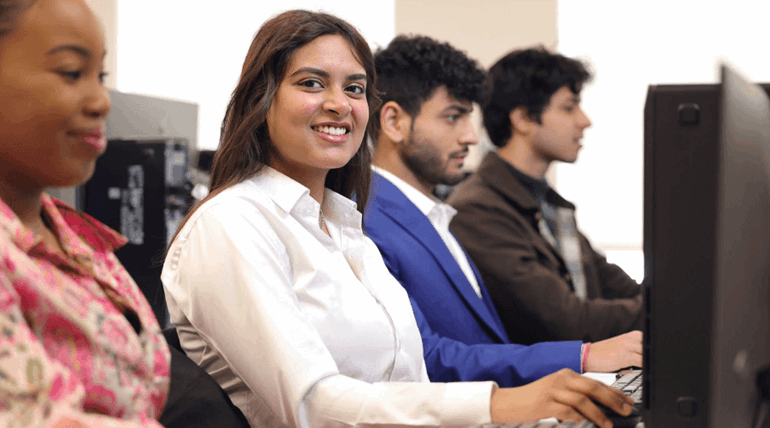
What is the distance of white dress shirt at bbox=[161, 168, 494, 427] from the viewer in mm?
908

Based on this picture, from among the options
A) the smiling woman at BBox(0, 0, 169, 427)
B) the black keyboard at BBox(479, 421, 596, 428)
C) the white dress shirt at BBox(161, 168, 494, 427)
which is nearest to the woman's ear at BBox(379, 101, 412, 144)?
the white dress shirt at BBox(161, 168, 494, 427)

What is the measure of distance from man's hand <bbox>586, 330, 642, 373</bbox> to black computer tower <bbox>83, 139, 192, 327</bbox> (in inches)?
62.6

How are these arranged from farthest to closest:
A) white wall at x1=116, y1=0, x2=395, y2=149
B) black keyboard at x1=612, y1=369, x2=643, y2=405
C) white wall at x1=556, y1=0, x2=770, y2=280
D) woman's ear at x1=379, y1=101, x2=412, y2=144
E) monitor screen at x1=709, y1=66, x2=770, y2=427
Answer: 1. white wall at x1=116, y1=0, x2=395, y2=149
2. white wall at x1=556, y1=0, x2=770, y2=280
3. woman's ear at x1=379, y1=101, x2=412, y2=144
4. black keyboard at x1=612, y1=369, x2=643, y2=405
5. monitor screen at x1=709, y1=66, x2=770, y2=427

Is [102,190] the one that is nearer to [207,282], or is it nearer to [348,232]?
[348,232]

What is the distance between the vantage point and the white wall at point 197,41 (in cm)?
532

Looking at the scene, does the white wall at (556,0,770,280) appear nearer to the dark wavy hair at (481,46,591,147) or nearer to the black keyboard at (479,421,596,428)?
the dark wavy hair at (481,46,591,147)

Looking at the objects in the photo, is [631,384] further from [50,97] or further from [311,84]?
[50,97]

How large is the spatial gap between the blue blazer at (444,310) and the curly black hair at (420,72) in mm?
272

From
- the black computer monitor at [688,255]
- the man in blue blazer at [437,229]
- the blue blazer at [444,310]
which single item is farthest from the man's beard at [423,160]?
the black computer monitor at [688,255]

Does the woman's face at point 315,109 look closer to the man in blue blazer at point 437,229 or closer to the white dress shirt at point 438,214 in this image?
the man in blue blazer at point 437,229

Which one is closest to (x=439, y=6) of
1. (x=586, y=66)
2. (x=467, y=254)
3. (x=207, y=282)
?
(x=586, y=66)

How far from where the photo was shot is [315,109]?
1.16m

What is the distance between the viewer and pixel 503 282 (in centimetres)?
187

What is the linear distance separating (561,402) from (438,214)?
0.91 m
